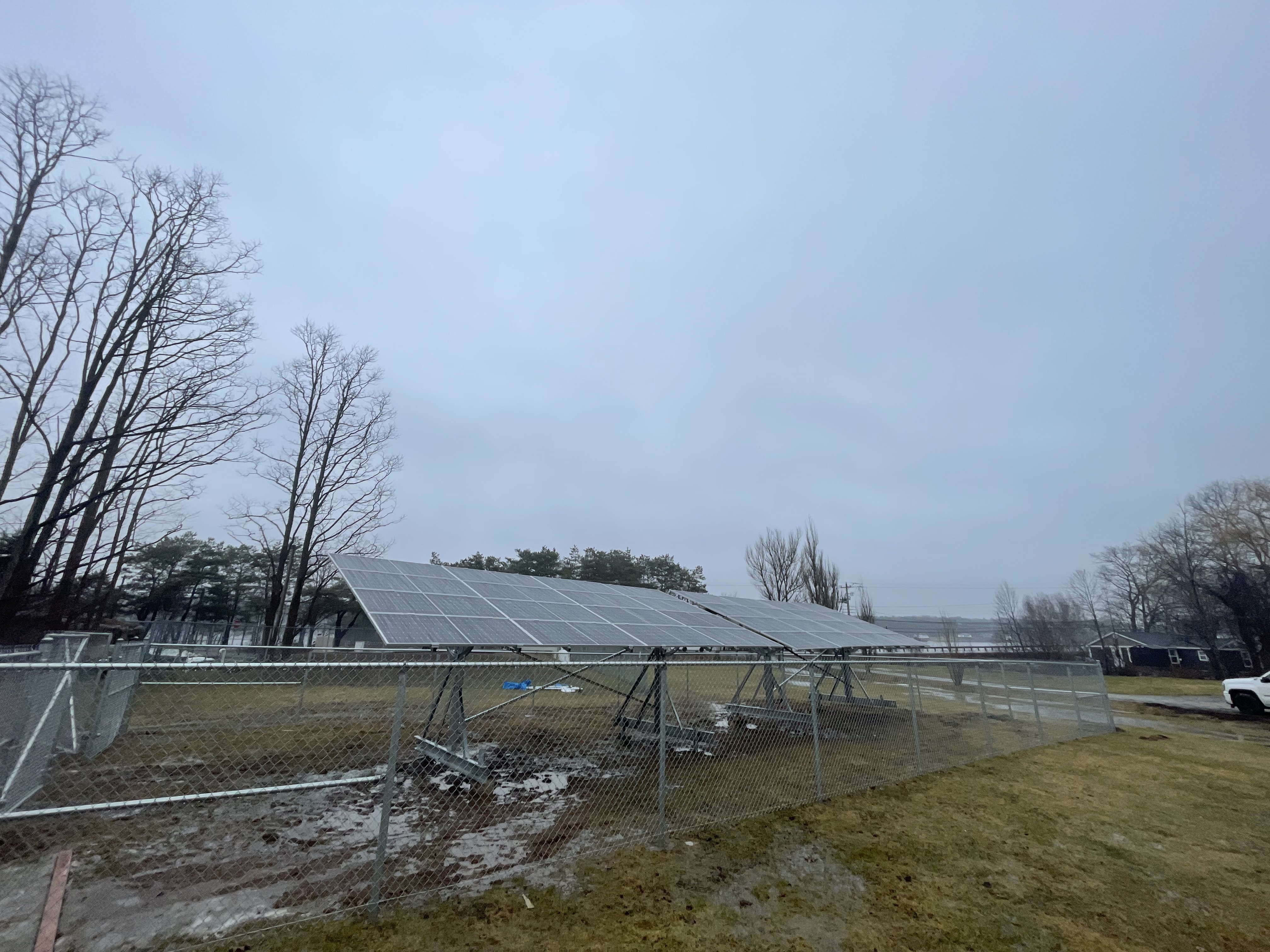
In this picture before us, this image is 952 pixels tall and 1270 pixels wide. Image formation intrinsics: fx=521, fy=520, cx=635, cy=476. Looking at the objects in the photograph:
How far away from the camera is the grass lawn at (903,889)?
385 cm

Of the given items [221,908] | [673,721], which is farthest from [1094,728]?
[221,908]

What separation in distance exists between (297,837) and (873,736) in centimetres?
1051

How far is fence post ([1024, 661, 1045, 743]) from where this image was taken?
11.5 m

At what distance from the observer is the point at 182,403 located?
1582 cm

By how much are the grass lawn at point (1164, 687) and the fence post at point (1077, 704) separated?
1636 centimetres

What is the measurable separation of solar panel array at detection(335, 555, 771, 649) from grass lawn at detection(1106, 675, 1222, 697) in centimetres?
2695

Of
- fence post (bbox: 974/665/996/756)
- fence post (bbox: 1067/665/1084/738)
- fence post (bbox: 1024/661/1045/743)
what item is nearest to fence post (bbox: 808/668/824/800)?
fence post (bbox: 974/665/996/756)

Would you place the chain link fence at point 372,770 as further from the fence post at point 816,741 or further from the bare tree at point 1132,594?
the bare tree at point 1132,594

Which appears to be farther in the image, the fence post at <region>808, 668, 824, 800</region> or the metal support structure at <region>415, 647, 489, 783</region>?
the metal support structure at <region>415, 647, 489, 783</region>

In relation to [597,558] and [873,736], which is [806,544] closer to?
[597,558]

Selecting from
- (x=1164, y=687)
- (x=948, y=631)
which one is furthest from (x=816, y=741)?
(x=948, y=631)

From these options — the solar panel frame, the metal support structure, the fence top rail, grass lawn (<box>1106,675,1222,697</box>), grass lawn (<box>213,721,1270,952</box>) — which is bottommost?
grass lawn (<box>1106,675,1222,697</box>)

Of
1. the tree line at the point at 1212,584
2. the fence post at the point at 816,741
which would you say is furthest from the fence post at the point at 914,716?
the tree line at the point at 1212,584

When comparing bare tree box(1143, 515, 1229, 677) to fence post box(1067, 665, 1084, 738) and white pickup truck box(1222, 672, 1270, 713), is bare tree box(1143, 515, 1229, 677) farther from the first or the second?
fence post box(1067, 665, 1084, 738)
